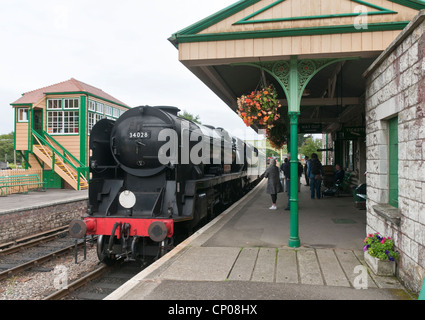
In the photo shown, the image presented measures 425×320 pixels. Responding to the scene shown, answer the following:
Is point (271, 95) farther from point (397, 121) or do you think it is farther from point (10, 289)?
point (10, 289)

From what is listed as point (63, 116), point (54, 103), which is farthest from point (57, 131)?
point (54, 103)

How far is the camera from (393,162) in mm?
4742

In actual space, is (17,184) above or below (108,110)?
below

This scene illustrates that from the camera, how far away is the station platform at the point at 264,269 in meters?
3.94

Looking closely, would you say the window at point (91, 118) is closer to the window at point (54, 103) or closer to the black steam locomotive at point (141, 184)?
the window at point (54, 103)

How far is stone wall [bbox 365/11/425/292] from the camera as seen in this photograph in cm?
359

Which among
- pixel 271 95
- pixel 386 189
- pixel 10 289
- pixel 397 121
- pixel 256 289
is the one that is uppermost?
pixel 271 95

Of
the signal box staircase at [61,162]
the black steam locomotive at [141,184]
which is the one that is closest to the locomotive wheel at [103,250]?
the black steam locomotive at [141,184]

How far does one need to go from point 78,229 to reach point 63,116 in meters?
15.3

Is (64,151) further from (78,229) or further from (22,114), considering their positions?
(78,229)

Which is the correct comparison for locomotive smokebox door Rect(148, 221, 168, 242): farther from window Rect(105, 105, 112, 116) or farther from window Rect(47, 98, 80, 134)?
window Rect(105, 105, 112, 116)

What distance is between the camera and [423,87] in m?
3.52

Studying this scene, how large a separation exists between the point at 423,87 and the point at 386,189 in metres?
1.88
